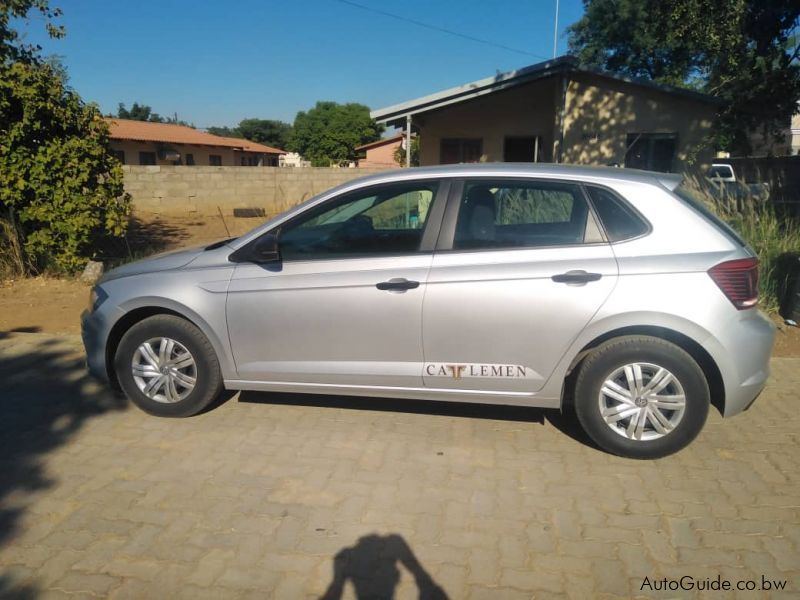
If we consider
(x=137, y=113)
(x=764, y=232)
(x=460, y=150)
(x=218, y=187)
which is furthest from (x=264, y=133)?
(x=764, y=232)

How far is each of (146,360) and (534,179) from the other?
282 cm

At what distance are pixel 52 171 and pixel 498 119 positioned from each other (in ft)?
35.6

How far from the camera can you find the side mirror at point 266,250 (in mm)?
3873

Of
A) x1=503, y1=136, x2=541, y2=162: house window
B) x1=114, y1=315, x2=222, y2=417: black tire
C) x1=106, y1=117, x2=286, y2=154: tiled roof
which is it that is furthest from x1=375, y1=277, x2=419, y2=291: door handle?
x1=106, y1=117, x2=286, y2=154: tiled roof

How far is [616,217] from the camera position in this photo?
3.55 m

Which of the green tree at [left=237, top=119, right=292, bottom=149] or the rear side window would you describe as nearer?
the rear side window

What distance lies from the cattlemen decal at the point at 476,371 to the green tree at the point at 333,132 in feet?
194

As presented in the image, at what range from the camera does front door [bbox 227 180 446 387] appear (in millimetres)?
3715

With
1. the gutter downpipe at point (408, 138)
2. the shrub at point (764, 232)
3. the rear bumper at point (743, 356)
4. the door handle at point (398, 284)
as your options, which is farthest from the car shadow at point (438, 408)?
the gutter downpipe at point (408, 138)

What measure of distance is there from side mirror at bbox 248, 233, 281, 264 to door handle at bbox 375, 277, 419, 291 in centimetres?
72

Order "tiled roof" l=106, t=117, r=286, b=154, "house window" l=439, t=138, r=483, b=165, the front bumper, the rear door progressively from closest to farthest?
the rear door, the front bumper, "house window" l=439, t=138, r=483, b=165, "tiled roof" l=106, t=117, r=286, b=154

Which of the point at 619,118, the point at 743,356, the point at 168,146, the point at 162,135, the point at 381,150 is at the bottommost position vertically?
the point at 743,356

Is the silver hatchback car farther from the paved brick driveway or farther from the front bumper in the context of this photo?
the paved brick driveway

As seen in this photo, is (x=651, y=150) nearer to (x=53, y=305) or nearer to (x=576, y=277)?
(x=576, y=277)
